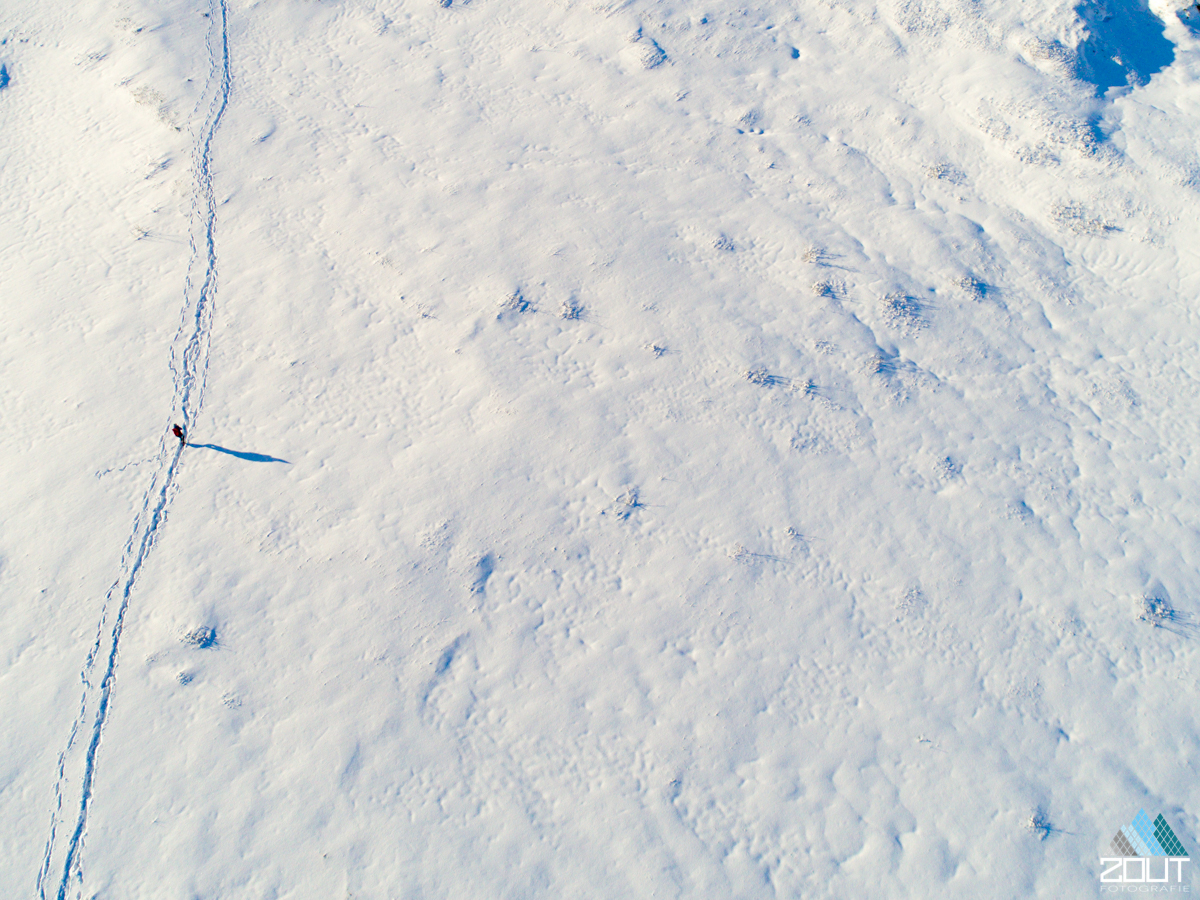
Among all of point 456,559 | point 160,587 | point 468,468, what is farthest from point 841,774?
point 160,587

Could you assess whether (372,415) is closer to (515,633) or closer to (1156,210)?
(515,633)

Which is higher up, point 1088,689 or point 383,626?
point 1088,689

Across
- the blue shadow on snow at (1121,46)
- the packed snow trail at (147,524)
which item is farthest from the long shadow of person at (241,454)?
the blue shadow on snow at (1121,46)

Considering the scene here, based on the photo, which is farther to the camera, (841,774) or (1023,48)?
(1023,48)

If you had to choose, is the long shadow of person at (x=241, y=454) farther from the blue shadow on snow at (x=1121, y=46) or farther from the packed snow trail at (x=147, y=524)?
the blue shadow on snow at (x=1121, y=46)

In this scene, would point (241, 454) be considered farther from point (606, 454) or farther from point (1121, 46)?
point (1121, 46)

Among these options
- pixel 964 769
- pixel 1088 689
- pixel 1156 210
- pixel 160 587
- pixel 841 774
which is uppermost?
pixel 1156 210

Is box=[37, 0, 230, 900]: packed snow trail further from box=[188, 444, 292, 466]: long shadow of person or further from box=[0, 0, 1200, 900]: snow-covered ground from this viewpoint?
box=[188, 444, 292, 466]: long shadow of person
